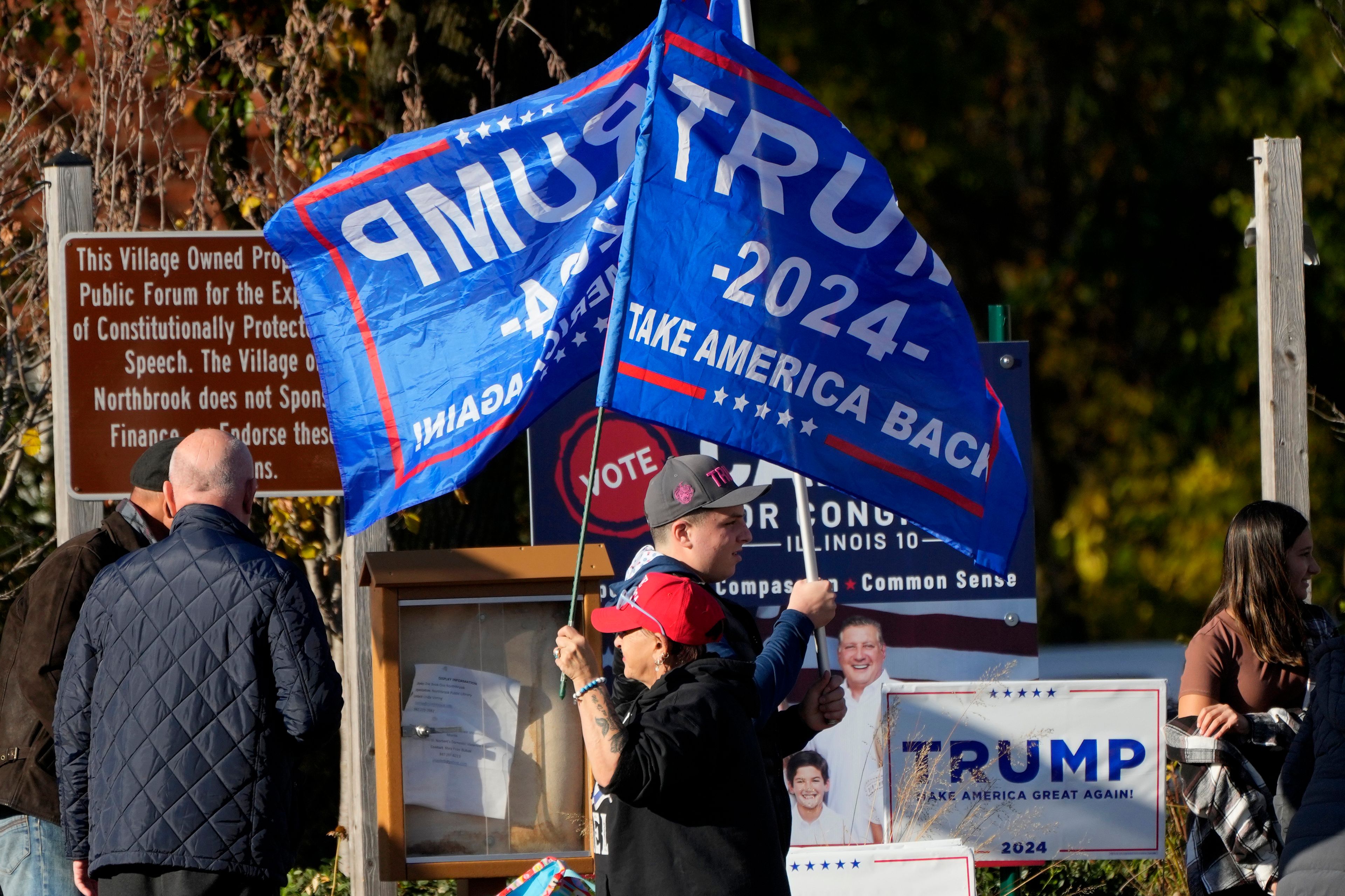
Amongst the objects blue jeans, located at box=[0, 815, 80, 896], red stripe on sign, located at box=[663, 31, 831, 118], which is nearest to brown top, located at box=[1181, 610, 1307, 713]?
red stripe on sign, located at box=[663, 31, 831, 118]

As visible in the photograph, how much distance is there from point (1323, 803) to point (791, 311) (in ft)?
6.01

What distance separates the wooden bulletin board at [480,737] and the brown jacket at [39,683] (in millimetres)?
994

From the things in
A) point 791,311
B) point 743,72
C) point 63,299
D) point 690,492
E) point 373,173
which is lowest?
point 690,492

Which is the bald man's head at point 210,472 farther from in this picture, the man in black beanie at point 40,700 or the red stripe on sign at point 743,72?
the red stripe on sign at point 743,72

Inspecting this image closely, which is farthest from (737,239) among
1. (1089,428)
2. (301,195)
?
(1089,428)

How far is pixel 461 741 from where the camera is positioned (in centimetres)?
553

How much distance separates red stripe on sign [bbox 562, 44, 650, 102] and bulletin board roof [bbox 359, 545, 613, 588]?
1.45m

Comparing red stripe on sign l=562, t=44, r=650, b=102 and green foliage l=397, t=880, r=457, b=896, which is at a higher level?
red stripe on sign l=562, t=44, r=650, b=102

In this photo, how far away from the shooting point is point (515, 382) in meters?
4.41

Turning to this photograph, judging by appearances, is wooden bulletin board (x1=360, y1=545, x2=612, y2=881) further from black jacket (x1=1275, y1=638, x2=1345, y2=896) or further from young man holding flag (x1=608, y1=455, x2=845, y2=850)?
black jacket (x1=1275, y1=638, x2=1345, y2=896)

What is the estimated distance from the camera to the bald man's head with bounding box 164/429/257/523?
435 centimetres

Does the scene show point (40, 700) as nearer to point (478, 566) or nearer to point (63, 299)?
point (478, 566)

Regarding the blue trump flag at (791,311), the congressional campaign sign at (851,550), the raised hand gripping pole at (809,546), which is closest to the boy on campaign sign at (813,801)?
the congressional campaign sign at (851,550)

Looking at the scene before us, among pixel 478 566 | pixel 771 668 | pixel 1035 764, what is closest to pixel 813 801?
pixel 1035 764
